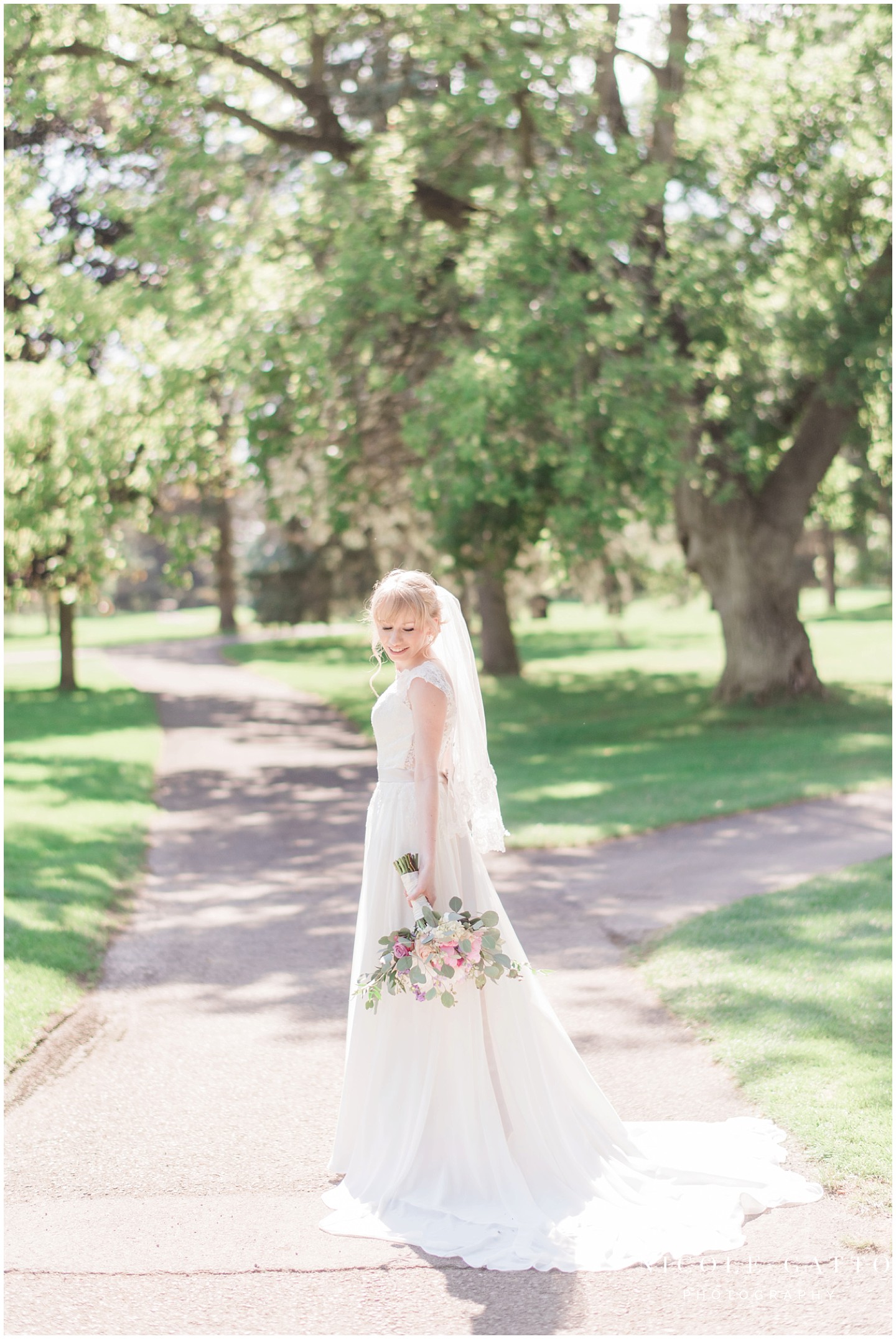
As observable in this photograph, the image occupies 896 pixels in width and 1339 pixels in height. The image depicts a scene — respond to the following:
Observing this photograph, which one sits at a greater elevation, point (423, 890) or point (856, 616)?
point (856, 616)

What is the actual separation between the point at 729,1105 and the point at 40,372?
11784 millimetres

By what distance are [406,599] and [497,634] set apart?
811 inches

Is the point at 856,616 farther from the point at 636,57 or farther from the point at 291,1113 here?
the point at 291,1113

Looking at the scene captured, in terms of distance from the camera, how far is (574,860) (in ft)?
30.3

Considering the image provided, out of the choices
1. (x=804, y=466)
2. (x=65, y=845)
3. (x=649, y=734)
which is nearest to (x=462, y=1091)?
(x=65, y=845)

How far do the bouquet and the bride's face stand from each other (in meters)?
0.89

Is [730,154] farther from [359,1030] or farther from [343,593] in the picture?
[343,593]

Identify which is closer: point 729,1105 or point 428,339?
point 729,1105

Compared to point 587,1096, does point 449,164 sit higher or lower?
higher

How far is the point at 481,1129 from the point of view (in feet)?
13.6

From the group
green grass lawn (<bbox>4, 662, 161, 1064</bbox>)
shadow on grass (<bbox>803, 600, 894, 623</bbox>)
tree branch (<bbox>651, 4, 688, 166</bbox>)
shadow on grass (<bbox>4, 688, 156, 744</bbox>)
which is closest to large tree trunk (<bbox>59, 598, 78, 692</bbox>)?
shadow on grass (<bbox>4, 688, 156, 744</bbox>)

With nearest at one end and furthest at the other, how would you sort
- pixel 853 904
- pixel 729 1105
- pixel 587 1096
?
pixel 587 1096, pixel 729 1105, pixel 853 904

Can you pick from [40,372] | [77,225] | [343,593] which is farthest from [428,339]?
[343,593]

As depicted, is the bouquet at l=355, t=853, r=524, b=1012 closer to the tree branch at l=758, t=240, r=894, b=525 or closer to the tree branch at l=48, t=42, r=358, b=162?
the tree branch at l=48, t=42, r=358, b=162
